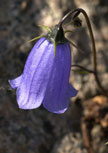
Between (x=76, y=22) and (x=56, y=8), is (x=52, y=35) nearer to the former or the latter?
(x=76, y=22)

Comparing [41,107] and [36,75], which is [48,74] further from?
[41,107]

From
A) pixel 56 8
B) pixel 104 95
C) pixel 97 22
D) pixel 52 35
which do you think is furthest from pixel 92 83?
pixel 52 35

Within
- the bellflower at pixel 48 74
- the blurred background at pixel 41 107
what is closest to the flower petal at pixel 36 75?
the bellflower at pixel 48 74

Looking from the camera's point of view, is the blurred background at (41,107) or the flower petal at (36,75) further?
the blurred background at (41,107)

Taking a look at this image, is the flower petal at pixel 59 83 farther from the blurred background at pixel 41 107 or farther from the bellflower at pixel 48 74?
the blurred background at pixel 41 107

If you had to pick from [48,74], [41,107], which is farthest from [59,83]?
[41,107]

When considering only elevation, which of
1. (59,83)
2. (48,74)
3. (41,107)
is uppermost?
(48,74)

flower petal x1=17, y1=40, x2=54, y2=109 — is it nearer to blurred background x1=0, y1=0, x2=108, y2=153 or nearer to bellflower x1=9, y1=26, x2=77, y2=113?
bellflower x1=9, y1=26, x2=77, y2=113
